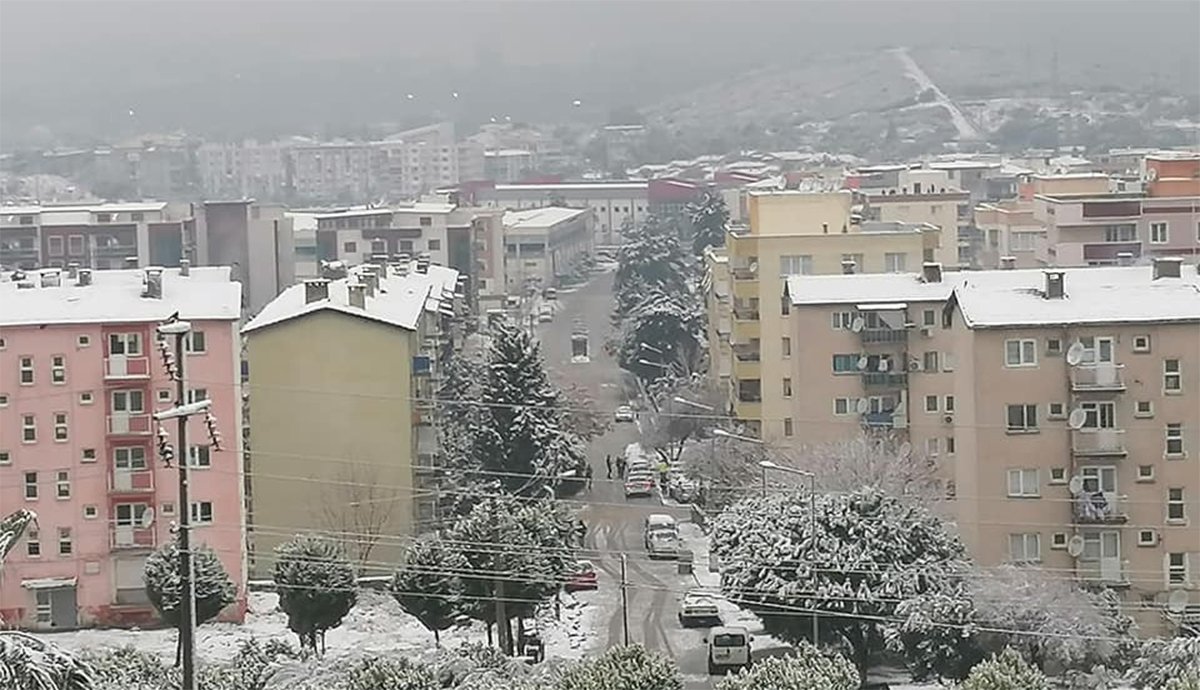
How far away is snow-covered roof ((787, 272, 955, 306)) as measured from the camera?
436 inches

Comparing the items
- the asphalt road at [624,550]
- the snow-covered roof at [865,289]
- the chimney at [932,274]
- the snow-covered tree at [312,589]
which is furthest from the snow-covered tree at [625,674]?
the chimney at [932,274]

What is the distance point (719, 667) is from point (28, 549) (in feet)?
11.8

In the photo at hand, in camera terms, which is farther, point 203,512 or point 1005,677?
point 203,512

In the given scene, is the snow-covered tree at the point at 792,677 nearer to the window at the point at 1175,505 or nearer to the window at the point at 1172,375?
the window at the point at 1175,505

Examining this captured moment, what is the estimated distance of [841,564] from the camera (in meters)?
7.89

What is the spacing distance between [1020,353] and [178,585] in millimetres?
4007

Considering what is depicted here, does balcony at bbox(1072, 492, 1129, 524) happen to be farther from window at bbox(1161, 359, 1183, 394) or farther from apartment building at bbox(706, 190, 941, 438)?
apartment building at bbox(706, 190, 941, 438)

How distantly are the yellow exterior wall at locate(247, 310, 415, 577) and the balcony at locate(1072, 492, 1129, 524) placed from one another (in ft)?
11.8

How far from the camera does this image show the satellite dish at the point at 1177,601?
8975mm

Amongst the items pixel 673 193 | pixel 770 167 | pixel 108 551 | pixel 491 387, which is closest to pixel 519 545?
pixel 108 551

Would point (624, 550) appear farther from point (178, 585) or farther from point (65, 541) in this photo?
point (178, 585)

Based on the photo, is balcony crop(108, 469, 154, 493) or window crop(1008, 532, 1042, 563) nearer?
window crop(1008, 532, 1042, 563)

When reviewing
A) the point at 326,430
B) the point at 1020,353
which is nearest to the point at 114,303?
the point at 326,430


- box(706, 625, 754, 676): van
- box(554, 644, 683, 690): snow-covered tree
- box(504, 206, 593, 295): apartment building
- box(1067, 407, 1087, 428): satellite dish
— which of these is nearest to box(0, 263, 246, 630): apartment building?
box(706, 625, 754, 676): van
